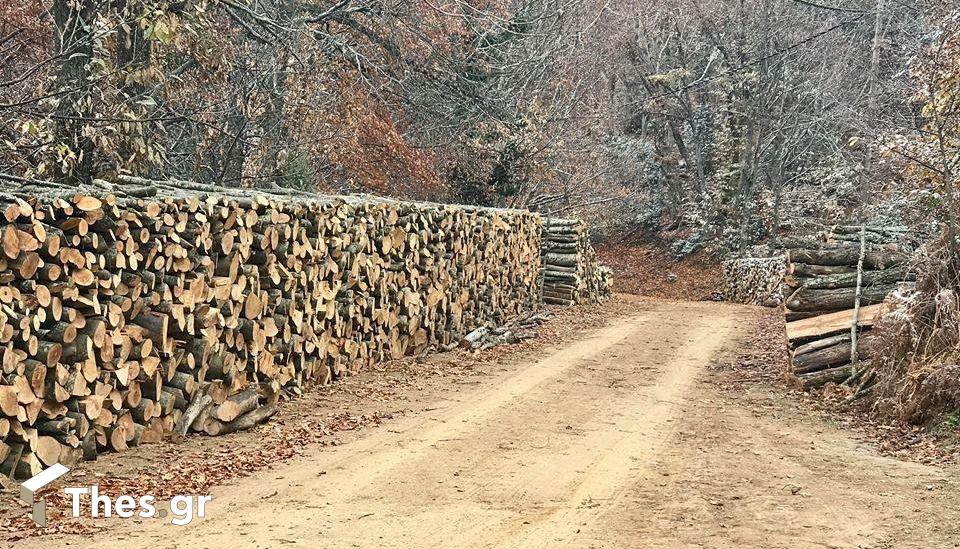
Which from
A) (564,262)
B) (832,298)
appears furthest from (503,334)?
(564,262)

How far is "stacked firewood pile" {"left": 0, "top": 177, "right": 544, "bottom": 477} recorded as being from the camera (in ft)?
18.1

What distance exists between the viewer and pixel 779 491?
566cm

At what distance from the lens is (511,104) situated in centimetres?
2133

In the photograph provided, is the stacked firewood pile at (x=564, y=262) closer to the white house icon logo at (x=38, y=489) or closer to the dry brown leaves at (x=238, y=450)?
the dry brown leaves at (x=238, y=450)

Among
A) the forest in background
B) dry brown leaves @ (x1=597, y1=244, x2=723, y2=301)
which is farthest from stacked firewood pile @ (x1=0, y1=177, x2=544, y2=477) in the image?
dry brown leaves @ (x1=597, y1=244, x2=723, y2=301)

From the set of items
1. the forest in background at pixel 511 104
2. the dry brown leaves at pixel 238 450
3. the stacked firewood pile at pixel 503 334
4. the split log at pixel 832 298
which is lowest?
the stacked firewood pile at pixel 503 334

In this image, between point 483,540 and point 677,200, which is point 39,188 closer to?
point 483,540

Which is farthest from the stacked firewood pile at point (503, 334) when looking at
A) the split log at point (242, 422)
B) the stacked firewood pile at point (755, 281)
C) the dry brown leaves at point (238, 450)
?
the stacked firewood pile at point (755, 281)

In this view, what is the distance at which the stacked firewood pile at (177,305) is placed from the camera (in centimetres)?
551

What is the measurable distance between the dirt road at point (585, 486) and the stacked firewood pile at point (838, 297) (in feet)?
2.35

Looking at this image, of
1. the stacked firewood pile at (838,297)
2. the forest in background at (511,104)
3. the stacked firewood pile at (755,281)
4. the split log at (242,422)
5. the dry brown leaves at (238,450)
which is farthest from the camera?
the stacked firewood pile at (755,281)

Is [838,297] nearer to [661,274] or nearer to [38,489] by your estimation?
[38,489]

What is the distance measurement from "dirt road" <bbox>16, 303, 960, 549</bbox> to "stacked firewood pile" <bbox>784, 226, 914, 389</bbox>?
2.35 ft

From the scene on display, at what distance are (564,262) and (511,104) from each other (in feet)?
15.2
